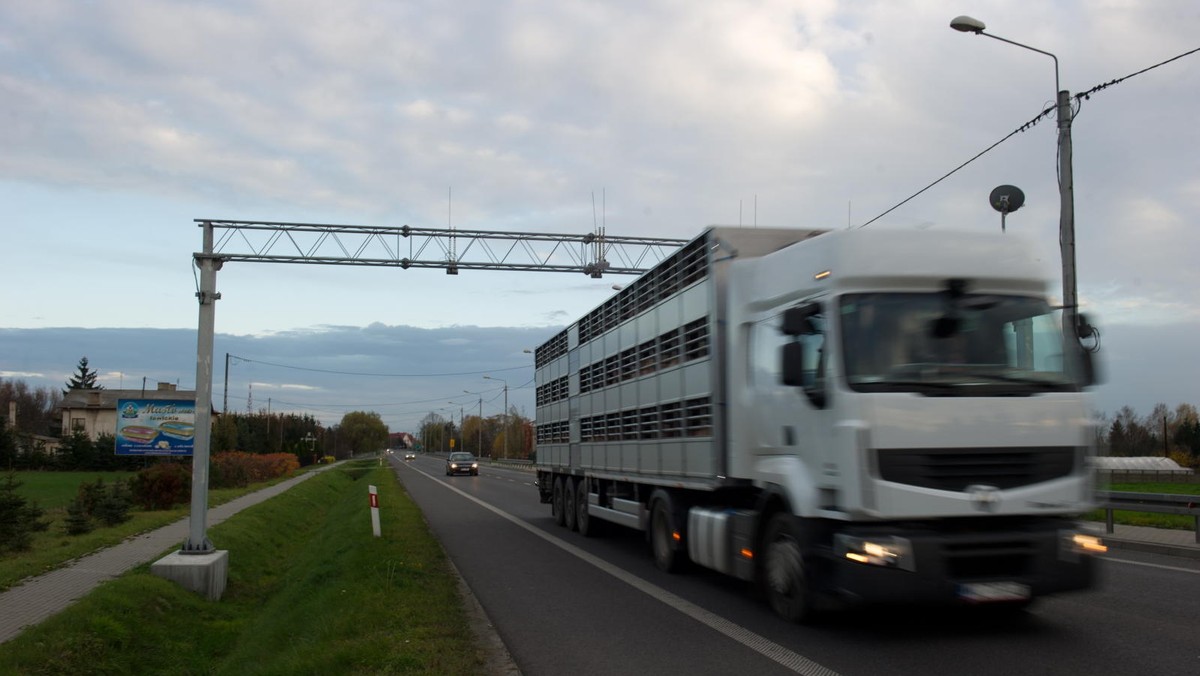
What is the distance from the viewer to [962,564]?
684 cm

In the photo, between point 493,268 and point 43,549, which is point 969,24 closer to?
point 493,268

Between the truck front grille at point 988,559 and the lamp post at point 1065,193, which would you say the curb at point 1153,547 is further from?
the truck front grille at point 988,559

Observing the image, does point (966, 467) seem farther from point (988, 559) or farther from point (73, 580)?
point (73, 580)

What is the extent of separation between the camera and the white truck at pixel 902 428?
6891 millimetres

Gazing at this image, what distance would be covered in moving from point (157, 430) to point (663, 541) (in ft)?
60.7

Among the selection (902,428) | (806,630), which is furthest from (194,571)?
(902,428)

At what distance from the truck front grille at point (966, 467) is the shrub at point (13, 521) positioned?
16622 mm

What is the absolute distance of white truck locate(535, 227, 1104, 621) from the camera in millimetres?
6891

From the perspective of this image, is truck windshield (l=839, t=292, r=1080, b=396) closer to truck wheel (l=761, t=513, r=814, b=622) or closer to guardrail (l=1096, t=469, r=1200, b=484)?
truck wheel (l=761, t=513, r=814, b=622)

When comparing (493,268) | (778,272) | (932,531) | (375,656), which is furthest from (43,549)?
(932,531)

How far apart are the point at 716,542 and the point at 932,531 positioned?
2.96 metres

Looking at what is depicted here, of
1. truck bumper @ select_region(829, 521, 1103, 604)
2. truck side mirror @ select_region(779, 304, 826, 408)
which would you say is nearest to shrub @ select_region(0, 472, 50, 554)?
truck side mirror @ select_region(779, 304, 826, 408)

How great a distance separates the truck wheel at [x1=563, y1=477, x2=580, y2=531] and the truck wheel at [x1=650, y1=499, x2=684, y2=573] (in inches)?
208

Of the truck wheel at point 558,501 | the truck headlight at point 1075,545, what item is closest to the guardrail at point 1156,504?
the truck headlight at point 1075,545
